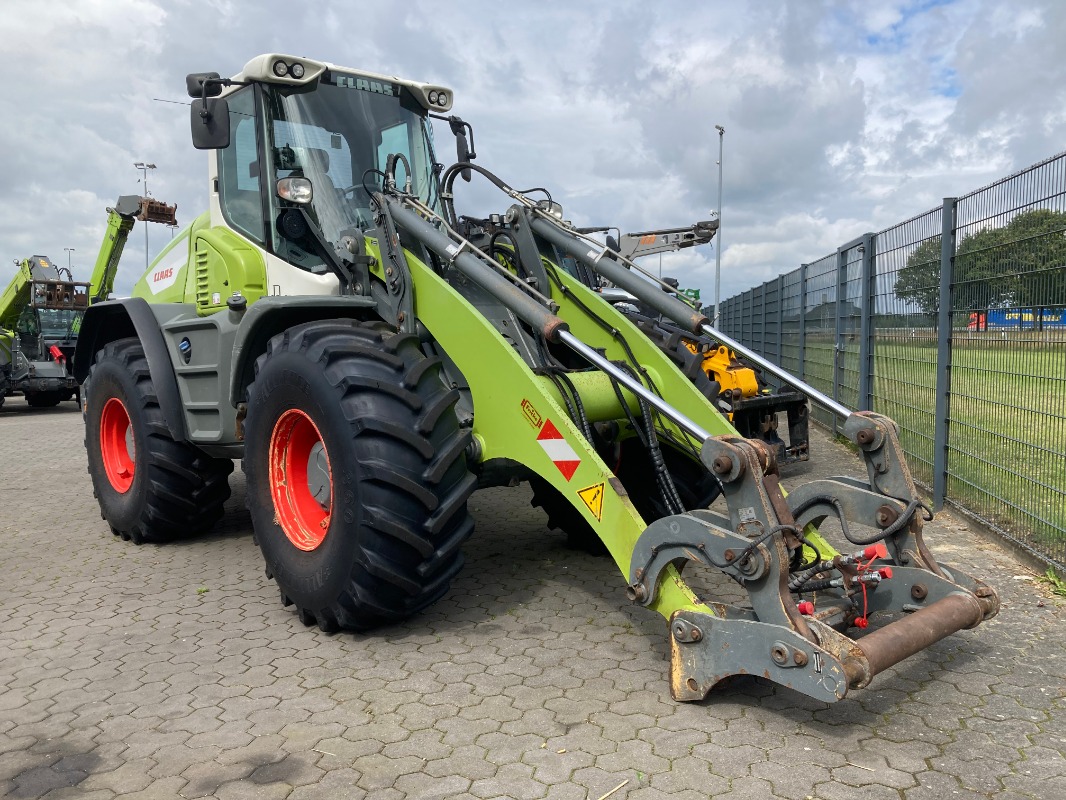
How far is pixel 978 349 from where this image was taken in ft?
19.7

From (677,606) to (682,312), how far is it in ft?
6.47

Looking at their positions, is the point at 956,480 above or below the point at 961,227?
below

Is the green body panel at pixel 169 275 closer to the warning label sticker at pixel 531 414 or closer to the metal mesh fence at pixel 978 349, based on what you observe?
the warning label sticker at pixel 531 414

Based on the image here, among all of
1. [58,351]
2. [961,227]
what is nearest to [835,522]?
[961,227]

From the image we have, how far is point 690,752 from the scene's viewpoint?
3082 mm

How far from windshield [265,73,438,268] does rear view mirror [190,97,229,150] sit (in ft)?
1.36

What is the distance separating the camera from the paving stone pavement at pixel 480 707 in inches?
116

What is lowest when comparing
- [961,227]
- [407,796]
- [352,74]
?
[407,796]

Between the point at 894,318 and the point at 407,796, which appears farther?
the point at 894,318

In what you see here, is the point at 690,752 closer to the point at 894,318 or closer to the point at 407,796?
the point at 407,796

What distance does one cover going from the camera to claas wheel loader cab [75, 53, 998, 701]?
3393 mm

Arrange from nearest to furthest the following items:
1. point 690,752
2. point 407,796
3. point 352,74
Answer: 1. point 407,796
2. point 690,752
3. point 352,74

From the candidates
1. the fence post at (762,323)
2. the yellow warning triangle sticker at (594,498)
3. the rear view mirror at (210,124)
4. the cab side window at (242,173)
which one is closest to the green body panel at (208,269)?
the cab side window at (242,173)

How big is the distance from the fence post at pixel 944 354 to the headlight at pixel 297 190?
4678 millimetres
